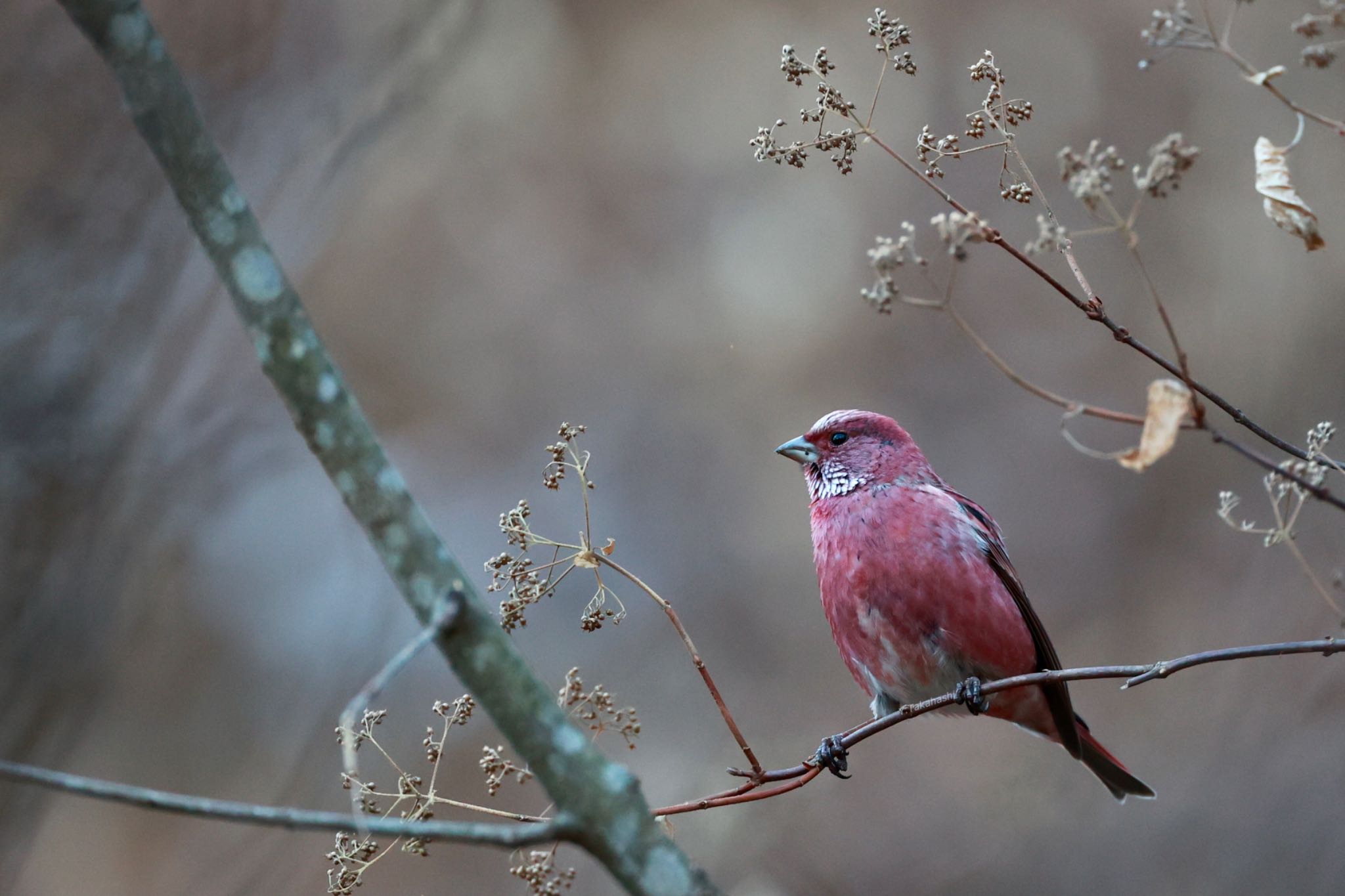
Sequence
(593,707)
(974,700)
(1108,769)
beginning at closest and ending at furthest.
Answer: (593,707) → (974,700) → (1108,769)

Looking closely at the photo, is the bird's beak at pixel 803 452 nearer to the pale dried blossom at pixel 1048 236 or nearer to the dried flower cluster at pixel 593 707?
the dried flower cluster at pixel 593 707

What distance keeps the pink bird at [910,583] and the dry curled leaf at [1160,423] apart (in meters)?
1.76

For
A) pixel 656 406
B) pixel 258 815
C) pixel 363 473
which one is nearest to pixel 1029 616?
pixel 363 473

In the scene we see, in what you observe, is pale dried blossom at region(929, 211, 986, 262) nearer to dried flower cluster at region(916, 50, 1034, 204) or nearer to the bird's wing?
dried flower cluster at region(916, 50, 1034, 204)

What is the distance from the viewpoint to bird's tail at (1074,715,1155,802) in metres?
3.82

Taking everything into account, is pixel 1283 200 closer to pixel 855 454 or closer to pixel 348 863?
pixel 855 454

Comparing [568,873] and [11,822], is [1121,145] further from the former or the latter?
[11,822]

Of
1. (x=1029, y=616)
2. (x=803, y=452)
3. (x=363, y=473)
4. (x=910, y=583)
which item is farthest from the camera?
(x=803, y=452)

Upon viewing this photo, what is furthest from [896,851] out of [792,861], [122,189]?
[122,189]

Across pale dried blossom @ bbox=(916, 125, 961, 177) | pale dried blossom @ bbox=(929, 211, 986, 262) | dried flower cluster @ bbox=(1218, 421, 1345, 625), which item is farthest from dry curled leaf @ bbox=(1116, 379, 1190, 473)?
pale dried blossom @ bbox=(916, 125, 961, 177)

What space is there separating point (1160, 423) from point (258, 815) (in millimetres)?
1331

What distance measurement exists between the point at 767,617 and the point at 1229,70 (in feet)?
14.7

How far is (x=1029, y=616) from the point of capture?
3549 millimetres

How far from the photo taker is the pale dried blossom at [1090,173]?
162cm
